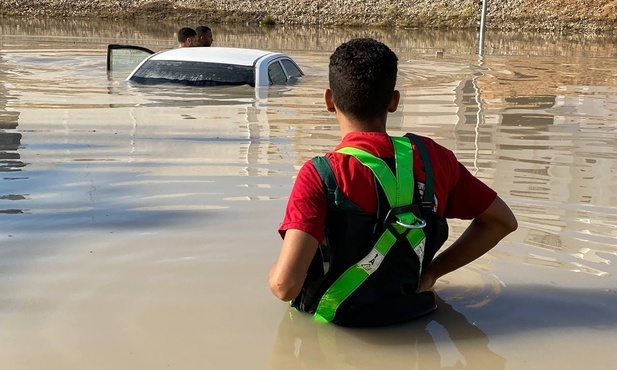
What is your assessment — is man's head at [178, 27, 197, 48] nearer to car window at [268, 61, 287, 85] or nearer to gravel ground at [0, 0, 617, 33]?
car window at [268, 61, 287, 85]

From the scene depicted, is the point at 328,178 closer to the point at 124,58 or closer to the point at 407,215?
the point at 407,215

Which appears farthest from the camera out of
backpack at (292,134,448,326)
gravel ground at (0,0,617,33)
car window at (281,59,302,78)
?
gravel ground at (0,0,617,33)

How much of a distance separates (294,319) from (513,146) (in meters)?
4.83

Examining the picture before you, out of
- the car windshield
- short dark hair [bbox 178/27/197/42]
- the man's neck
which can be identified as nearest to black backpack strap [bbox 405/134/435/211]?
the man's neck

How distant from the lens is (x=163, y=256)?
4352 mm

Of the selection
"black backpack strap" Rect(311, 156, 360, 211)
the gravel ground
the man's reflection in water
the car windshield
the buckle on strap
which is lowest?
the man's reflection in water

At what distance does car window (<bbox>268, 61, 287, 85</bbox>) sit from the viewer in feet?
37.9

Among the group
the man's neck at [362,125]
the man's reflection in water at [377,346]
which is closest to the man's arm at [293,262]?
the man's reflection in water at [377,346]

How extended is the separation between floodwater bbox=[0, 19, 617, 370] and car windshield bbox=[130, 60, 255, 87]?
158 millimetres

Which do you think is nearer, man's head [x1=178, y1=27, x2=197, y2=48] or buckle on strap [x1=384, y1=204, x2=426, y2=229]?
buckle on strap [x1=384, y1=204, x2=426, y2=229]

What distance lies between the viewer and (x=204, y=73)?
11047 millimetres

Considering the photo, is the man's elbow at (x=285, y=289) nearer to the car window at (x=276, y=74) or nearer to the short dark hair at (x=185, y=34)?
the car window at (x=276, y=74)

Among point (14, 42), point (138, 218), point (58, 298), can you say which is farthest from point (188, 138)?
point (14, 42)

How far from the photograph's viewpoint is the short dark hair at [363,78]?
120 inches
